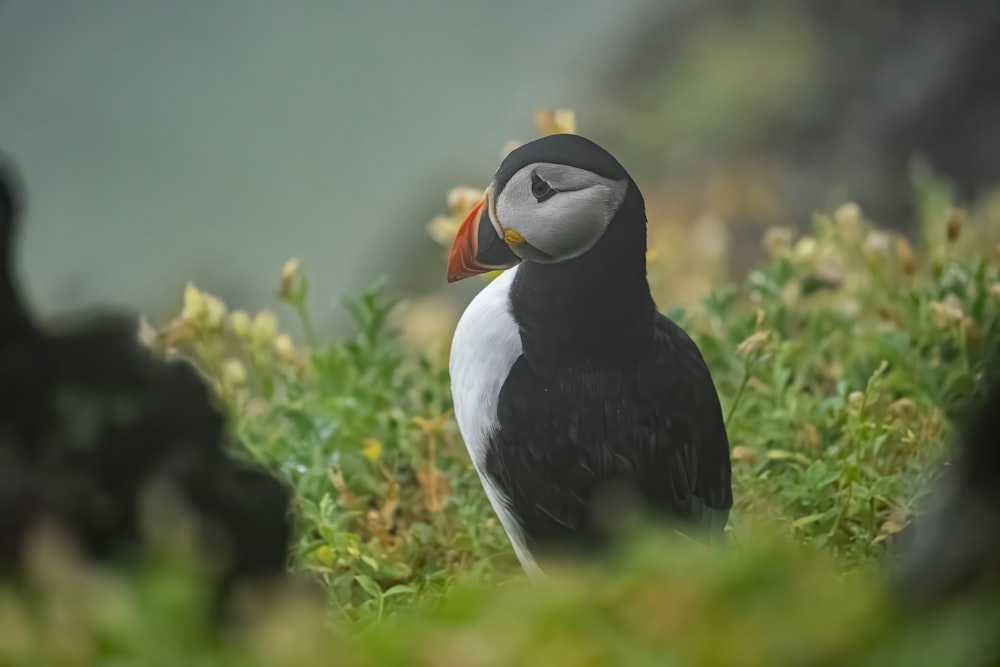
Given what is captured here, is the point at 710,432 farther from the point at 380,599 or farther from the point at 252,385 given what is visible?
the point at 252,385

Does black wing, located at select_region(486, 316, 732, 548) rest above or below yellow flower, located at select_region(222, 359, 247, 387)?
below

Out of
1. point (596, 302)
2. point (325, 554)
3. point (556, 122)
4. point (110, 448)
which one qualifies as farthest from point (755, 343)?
point (110, 448)

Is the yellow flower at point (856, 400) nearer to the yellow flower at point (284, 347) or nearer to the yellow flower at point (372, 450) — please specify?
the yellow flower at point (372, 450)

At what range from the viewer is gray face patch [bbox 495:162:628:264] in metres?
1.21

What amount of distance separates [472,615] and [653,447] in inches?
22.3

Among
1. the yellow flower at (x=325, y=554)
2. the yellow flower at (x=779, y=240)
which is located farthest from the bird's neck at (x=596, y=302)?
the yellow flower at (x=779, y=240)

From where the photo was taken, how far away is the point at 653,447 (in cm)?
124

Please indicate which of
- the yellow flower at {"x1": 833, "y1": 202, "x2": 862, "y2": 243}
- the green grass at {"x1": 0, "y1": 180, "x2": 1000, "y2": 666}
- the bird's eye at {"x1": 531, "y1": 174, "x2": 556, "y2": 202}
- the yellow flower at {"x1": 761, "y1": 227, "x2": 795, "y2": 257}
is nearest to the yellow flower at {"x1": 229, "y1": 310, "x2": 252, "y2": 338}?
the green grass at {"x1": 0, "y1": 180, "x2": 1000, "y2": 666}

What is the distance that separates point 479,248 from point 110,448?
1.85 ft

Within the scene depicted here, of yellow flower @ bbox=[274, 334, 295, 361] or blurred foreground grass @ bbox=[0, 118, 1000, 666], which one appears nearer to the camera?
blurred foreground grass @ bbox=[0, 118, 1000, 666]

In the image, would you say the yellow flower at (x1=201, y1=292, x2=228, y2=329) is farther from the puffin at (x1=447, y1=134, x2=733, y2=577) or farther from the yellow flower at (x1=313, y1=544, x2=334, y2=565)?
the puffin at (x1=447, y1=134, x2=733, y2=577)

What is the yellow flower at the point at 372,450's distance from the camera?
5.29 feet

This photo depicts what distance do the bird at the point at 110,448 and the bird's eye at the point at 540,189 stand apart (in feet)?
1.58

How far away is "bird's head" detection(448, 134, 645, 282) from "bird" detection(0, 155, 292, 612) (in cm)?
47
